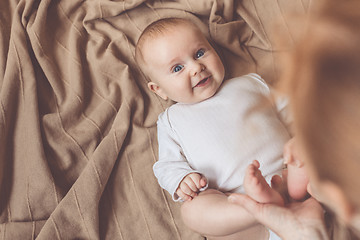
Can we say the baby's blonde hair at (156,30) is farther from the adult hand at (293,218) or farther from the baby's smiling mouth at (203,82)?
the adult hand at (293,218)

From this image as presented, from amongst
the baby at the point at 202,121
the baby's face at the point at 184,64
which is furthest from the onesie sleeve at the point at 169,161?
the baby's face at the point at 184,64

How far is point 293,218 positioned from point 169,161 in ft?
1.48

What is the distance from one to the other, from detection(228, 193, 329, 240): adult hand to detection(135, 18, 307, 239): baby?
8.1 inches

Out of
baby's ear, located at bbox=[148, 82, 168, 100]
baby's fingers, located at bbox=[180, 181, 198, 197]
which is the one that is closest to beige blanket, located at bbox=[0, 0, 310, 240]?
baby's ear, located at bbox=[148, 82, 168, 100]

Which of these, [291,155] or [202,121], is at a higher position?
[291,155]

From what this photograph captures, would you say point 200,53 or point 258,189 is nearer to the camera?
point 258,189

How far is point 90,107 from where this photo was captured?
1.19 meters

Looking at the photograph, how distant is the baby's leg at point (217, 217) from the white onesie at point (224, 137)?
79 millimetres

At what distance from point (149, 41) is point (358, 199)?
809 millimetres

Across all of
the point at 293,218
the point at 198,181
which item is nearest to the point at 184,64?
the point at 198,181

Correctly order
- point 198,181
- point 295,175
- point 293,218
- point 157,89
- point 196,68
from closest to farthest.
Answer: point 293,218
point 295,175
point 198,181
point 196,68
point 157,89

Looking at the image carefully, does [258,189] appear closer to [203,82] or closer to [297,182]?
[297,182]

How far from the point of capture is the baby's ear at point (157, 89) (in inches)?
44.9

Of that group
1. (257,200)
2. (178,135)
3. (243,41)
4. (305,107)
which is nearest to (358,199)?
(305,107)
